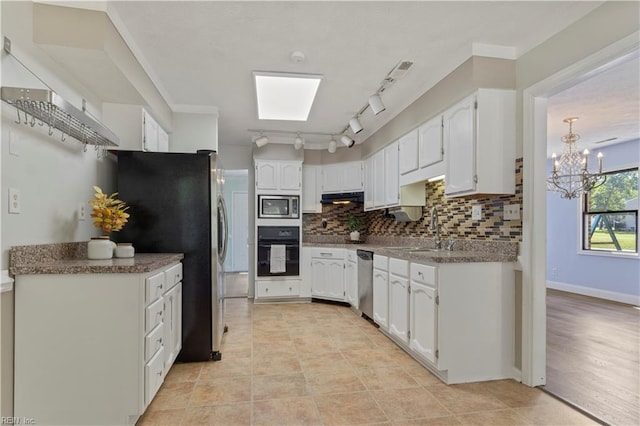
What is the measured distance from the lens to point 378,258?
12.2 ft

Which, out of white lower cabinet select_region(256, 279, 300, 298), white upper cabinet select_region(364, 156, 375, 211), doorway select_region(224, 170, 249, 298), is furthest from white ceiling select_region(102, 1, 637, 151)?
doorway select_region(224, 170, 249, 298)

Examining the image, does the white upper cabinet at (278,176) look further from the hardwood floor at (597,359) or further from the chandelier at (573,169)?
A: the hardwood floor at (597,359)

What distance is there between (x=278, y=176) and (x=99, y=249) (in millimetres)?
3175

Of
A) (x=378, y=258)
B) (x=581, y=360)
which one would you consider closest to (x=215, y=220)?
(x=378, y=258)

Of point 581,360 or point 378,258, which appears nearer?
point 581,360

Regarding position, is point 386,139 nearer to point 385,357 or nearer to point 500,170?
point 500,170

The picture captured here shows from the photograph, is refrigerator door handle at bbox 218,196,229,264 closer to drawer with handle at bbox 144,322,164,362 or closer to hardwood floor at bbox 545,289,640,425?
drawer with handle at bbox 144,322,164,362

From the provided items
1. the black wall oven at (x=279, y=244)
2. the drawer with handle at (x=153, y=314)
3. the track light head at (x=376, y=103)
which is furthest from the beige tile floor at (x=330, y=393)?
the track light head at (x=376, y=103)

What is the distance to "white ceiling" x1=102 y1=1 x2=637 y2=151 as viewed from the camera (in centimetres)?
214

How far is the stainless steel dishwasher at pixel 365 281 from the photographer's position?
4.02 meters

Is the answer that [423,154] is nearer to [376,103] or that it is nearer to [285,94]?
[376,103]

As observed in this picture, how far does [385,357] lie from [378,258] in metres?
1.03

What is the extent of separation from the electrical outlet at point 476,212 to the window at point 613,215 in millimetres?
3837

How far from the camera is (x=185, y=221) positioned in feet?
9.47
